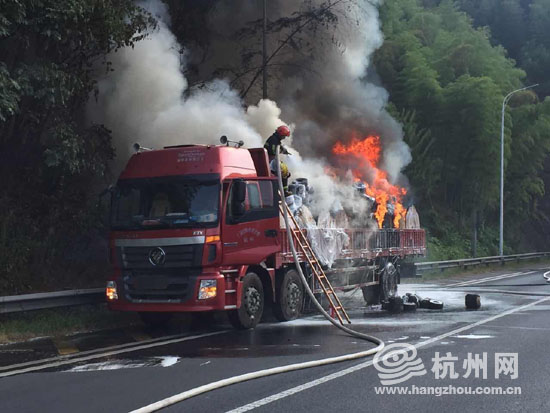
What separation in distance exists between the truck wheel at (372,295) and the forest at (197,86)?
5.63 meters

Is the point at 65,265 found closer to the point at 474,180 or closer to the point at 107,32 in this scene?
the point at 107,32

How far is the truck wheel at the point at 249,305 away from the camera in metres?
10.9

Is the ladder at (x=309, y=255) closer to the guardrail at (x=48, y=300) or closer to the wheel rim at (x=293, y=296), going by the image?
the wheel rim at (x=293, y=296)

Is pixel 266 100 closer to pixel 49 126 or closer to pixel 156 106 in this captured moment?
pixel 156 106

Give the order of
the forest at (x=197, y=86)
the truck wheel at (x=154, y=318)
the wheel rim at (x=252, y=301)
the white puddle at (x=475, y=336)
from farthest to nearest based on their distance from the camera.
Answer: the forest at (x=197, y=86), the truck wheel at (x=154, y=318), the wheel rim at (x=252, y=301), the white puddle at (x=475, y=336)

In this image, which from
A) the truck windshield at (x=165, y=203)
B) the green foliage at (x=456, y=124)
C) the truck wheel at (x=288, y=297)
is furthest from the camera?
the green foliage at (x=456, y=124)

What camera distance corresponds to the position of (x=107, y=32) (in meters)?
12.2

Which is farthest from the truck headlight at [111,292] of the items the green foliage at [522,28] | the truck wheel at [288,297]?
the green foliage at [522,28]

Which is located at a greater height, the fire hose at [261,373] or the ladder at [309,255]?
the ladder at [309,255]

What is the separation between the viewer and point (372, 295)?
16062 mm

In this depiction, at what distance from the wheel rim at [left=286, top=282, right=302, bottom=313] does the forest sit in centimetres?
426

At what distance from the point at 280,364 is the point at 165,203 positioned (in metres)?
3.83

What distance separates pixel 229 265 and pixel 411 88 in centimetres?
2149

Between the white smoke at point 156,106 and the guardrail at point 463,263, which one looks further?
the guardrail at point 463,263
